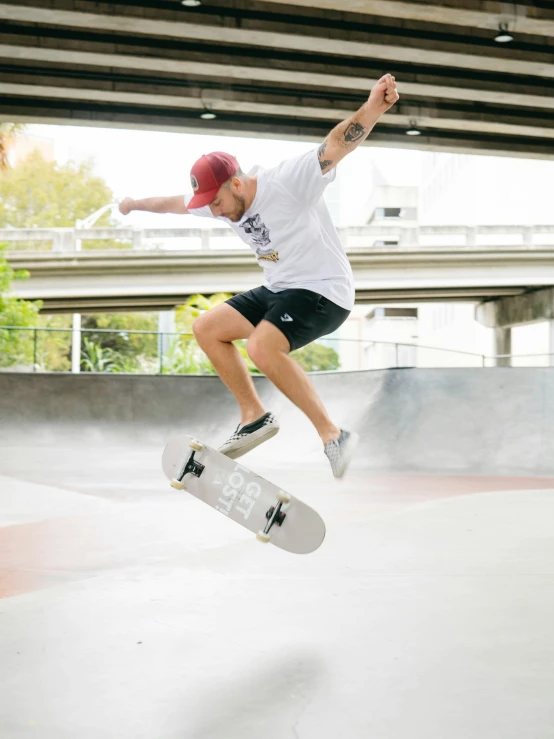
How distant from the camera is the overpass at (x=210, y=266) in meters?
30.0

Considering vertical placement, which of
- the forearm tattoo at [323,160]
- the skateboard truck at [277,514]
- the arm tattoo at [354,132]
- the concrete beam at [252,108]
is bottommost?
the skateboard truck at [277,514]

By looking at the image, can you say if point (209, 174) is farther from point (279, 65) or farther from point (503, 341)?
point (503, 341)

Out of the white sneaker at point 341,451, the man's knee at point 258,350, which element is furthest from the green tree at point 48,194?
the white sneaker at point 341,451

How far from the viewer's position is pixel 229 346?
16.5ft

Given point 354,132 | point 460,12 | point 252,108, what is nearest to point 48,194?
point 252,108

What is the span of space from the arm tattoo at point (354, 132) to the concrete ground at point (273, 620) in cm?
239

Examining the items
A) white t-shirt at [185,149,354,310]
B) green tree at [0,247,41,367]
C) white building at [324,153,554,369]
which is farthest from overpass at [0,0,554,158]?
white building at [324,153,554,369]

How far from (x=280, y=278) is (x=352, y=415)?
7.61 metres

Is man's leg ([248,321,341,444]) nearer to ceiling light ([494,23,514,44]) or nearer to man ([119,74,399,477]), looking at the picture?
man ([119,74,399,477])

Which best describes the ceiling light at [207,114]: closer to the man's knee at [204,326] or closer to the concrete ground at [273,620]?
the concrete ground at [273,620]

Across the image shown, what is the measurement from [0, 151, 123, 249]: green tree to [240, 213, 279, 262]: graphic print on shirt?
58.3 meters

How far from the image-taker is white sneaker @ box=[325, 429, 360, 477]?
468cm

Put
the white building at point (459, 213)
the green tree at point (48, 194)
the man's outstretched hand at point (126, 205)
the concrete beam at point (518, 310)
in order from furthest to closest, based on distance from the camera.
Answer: the green tree at point (48, 194) < the white building at point (459, 213) < the concrete beam at point (518, 310) < the man's outstretched hand at point (126, 205)

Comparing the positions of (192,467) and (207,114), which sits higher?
(207,114)
